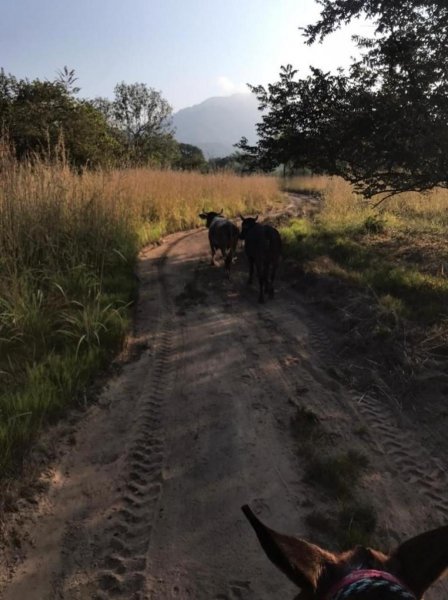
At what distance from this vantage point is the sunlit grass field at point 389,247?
6734 millimetres

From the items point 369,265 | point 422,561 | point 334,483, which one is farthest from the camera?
point 369,265

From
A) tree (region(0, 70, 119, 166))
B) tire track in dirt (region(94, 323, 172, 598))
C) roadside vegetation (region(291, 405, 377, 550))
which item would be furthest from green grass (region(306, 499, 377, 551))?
tree (region(0, 70, 119, 166))

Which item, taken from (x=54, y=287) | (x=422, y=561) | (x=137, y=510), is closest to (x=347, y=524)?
(x=137, y=510)

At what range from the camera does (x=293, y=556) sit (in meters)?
1.13

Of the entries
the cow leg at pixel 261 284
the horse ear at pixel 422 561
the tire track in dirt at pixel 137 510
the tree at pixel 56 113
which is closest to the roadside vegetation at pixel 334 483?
the tire track in dirt at pixel 137 510

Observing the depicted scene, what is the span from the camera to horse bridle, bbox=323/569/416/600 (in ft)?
3.22

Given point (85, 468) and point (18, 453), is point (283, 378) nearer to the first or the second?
point (85, 468)

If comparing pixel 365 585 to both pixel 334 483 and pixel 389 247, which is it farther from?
pixel 389 247

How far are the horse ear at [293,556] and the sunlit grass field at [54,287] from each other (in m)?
2.80

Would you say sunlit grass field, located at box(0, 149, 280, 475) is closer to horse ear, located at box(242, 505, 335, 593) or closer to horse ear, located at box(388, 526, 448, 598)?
horse ear, located at box(242, 505, 335, 593)

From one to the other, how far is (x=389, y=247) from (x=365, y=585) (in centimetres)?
946

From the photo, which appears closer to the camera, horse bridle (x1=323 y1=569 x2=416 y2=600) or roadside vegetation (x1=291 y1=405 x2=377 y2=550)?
horse bridle (x1=323 y1=569 x2=416 y2=600)

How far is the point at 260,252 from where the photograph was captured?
7.57m

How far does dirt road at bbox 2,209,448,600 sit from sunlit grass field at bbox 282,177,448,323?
1.83 metres
